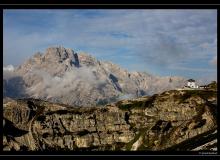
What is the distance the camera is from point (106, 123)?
17225cm

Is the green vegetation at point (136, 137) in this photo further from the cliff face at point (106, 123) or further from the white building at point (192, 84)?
the white building at point (192, 84)

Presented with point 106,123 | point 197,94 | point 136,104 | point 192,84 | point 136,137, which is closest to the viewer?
point 197,94

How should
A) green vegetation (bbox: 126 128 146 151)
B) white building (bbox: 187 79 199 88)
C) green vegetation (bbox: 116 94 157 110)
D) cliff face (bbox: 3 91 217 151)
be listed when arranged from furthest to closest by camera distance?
green vegetation (bbox: 116 94 157 110)
cliff face (bbox: 3 91 217 151)
green vegetation (bbox: 126 128 146 151)
white building (bbox: 187 79 199 88)

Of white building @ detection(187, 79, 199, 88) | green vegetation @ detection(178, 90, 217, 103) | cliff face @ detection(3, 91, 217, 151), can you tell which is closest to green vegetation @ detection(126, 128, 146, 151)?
cliff face @ detection(3, 91, 217, 151)

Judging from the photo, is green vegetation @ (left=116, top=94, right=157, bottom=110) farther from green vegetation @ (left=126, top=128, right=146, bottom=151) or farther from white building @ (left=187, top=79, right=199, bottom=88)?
white building @ (left=187, top=79, right=199, bottom=88)

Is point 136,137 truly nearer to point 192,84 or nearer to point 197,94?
point 197,94

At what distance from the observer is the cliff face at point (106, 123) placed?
144 meters

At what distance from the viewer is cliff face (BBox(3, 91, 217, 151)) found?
144 m

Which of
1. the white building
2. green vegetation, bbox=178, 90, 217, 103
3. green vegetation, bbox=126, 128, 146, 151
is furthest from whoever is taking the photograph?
green vegetation, bbox=126, 128, 146, 151

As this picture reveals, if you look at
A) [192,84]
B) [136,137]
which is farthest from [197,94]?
[136,137]

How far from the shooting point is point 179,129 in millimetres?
139125

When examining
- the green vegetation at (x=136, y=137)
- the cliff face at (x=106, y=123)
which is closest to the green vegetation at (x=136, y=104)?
the cliff face at (x=106, y=123)

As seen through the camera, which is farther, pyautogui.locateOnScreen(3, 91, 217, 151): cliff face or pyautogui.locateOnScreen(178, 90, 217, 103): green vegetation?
pyautogui.locateOnScreen(3, 91, 217, 151): cliff face

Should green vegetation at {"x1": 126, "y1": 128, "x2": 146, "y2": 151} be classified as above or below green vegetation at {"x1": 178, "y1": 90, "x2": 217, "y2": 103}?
below
